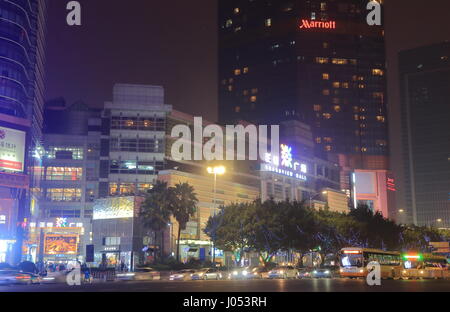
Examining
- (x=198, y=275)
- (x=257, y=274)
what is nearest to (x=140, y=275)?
(x=198, y=275)

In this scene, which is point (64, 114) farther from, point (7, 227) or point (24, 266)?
point (24, 266)

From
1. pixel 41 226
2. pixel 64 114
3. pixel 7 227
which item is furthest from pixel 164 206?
pixel 64 114

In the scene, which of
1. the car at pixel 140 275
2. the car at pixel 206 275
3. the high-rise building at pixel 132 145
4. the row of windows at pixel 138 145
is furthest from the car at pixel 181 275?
the row of windows at pixel 138 145

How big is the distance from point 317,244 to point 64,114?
8513 centimetres

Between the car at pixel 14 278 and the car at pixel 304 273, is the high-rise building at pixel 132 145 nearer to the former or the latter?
the car at pixel 304 273

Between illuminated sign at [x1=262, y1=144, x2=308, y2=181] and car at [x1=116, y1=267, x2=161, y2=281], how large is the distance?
67060 millimetres

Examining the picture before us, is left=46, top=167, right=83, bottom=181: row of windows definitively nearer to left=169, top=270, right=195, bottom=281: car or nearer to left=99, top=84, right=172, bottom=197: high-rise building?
left=99, top=84, right=172, bottom=197: high-rise building

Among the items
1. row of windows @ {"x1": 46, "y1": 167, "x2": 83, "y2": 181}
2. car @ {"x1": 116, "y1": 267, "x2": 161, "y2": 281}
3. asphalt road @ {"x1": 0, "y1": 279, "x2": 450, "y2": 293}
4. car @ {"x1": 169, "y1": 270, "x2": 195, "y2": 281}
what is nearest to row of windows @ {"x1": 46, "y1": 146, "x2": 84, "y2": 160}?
row of windows @ {"x1": 46, "y1": 167, "x2": 83, "y2": 181}

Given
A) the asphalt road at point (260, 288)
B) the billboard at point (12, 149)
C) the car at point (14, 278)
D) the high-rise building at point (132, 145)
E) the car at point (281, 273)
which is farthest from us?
the high-rise building at point (132, 145)

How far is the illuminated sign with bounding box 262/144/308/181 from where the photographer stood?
131 metres

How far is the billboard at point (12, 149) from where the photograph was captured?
263 ft

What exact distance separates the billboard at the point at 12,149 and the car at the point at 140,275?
28.3 m

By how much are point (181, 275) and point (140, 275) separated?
523 centimetres
